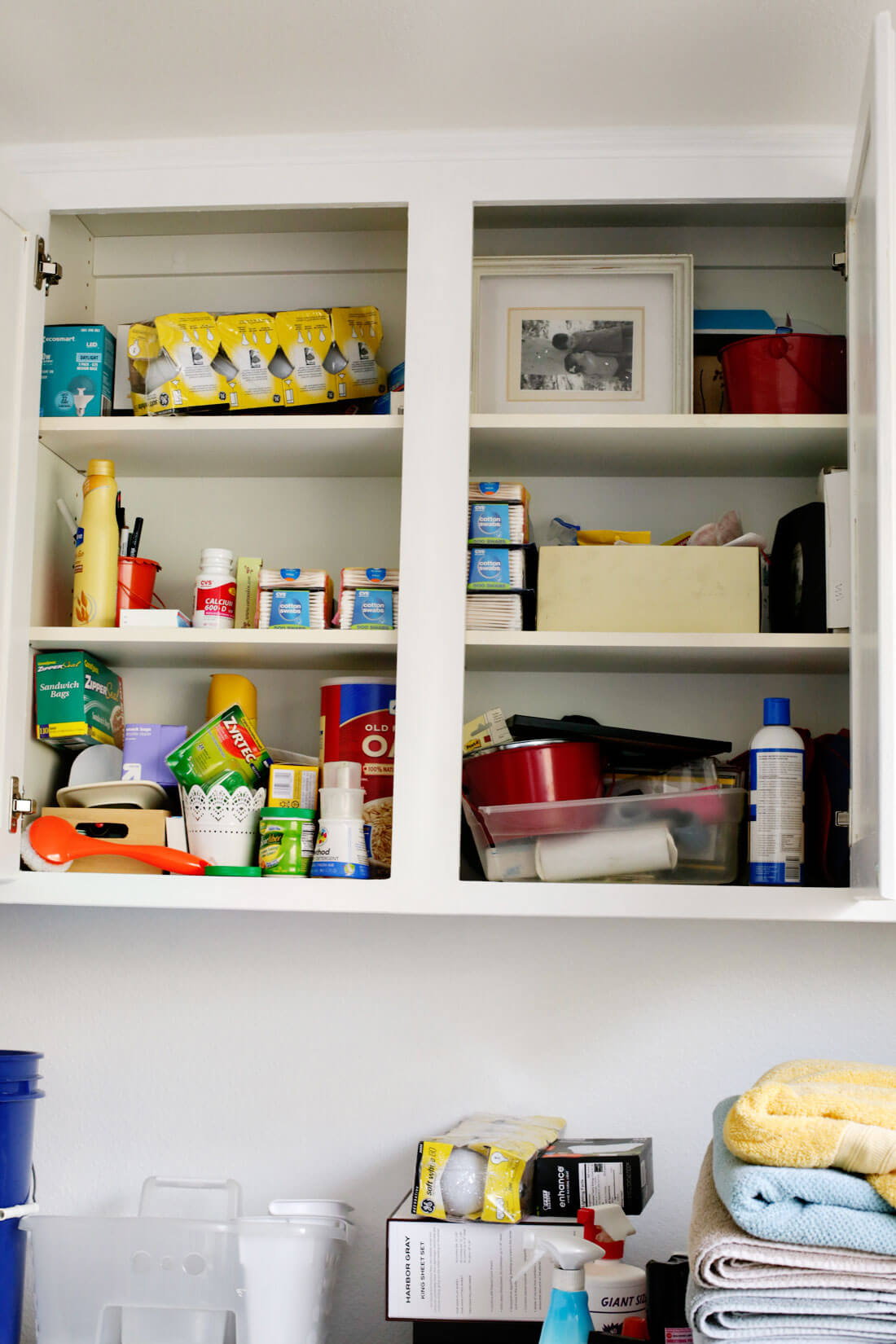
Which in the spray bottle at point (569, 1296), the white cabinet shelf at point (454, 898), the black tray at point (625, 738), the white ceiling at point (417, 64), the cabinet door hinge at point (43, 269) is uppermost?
the white ceiling at point (417, 64)

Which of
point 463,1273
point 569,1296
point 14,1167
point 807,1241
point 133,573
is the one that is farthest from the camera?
point 133,573

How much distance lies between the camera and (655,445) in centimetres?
167

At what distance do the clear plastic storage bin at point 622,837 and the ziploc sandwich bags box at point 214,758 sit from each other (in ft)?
1.08

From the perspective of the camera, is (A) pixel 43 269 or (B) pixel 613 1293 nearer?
(B) pixel 613 1293

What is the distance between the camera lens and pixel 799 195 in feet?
5.25

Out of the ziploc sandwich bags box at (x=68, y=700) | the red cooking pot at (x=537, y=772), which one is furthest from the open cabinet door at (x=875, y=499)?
the ziploc sandwich bags box at (x=68, y=700)

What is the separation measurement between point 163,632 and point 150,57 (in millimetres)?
716

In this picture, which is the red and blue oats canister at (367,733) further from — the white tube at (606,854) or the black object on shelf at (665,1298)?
the black object on shelf at (665,1298)

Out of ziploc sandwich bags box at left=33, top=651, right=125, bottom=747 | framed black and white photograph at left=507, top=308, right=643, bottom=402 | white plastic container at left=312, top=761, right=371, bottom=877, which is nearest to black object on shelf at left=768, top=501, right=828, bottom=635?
framed black and white photograph at left=507, top=308, right=643, bottom=402

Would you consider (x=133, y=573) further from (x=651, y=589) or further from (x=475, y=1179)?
(x=475, y=1179)

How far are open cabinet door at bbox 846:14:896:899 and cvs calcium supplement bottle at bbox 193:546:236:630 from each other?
0.82 metres

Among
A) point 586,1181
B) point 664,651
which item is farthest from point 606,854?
point 586,1181

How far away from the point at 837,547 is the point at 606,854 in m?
0.47

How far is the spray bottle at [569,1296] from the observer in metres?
1.21
